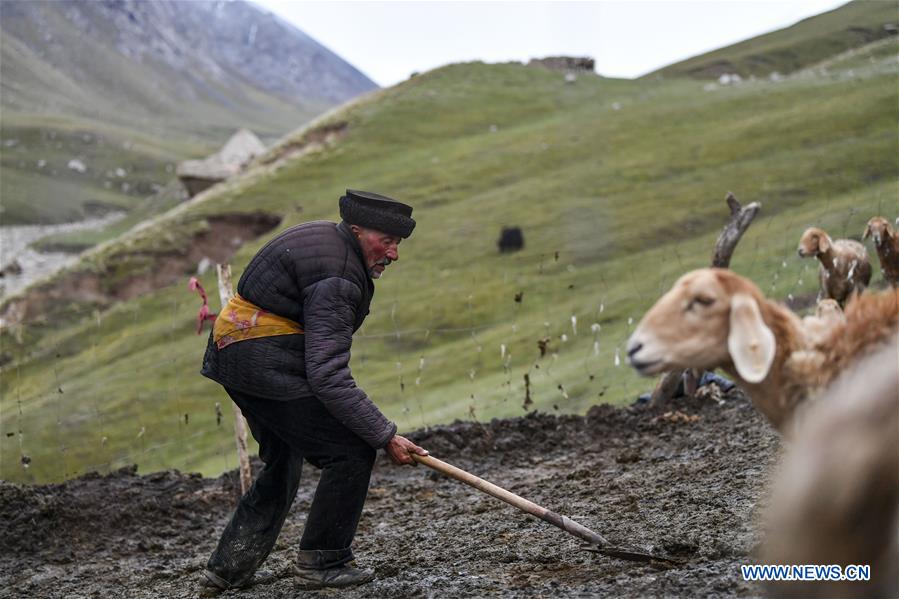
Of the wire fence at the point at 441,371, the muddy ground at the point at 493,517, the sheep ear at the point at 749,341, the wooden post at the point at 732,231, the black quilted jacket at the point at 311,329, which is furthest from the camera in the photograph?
the wire fence at the point at 441,371

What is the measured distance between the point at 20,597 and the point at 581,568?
17.0ft

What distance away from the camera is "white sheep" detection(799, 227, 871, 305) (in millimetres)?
14680

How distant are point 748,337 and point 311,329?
9.80 feet

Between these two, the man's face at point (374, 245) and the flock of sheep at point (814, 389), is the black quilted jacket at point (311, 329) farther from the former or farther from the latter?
the flock of sheep at point (814, 389)

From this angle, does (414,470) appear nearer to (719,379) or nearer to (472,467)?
(472,467)

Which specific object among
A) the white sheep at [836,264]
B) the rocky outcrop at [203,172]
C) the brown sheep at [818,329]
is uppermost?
the rocky outcrop at [203,172]

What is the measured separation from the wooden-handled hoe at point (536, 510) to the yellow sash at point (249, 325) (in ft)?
4.15

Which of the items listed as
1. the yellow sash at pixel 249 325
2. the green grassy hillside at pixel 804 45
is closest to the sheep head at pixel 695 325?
the yellow sash at pixel 249 325

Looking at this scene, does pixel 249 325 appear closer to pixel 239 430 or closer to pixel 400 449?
pixel 400 449

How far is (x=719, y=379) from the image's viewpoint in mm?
13719

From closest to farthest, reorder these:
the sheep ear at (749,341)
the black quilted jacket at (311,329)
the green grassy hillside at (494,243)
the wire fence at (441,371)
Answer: the sheep ear at (749,341) < the black quilted jacket at (311,329) < the wire fence at (441,371) < the green grassy hillside at (494,243)

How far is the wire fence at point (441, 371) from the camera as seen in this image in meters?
18.7

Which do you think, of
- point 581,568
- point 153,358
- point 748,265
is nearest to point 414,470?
point 581,568

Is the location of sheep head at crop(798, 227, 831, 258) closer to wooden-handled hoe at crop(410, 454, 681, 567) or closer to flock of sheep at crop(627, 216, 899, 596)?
wooden-handled hoe at crop(410, 454, 681, 567)
